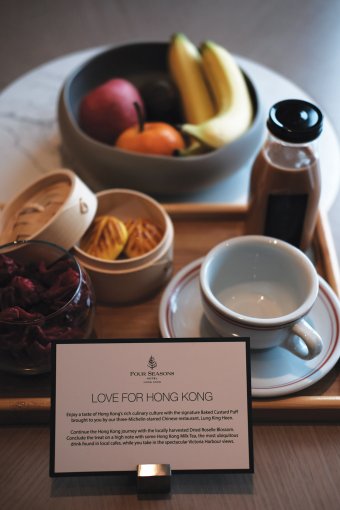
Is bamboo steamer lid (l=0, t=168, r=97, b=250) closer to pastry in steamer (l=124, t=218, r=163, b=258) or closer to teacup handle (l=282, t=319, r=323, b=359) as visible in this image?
pastry in steamer (l=124, t=218, r=163, b=258)

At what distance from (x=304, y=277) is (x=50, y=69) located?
0.73 m

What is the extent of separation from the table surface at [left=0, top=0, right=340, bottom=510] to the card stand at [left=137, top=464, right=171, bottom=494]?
0.02 metres

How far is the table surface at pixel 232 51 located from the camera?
514 mm

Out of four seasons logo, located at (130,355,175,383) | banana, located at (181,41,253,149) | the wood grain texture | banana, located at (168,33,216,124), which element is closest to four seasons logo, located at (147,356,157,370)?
four seasons logo, located at (130,355,175,383)

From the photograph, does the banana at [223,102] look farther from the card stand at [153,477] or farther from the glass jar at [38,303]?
the card stand at [153,477]

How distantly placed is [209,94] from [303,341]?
520 mm

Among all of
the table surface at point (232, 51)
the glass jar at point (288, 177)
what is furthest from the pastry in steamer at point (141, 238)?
the table surface at point (232, 51)

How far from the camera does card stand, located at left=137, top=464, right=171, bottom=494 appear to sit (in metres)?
0.48

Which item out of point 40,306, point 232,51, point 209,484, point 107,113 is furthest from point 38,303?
point 232,51

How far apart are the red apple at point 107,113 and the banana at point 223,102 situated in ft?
0.30

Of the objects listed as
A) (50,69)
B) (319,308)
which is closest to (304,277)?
(319,308)

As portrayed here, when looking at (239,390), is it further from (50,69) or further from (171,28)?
(171,28)

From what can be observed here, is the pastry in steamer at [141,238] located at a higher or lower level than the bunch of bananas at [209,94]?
lower

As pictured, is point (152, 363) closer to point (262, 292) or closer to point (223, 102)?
point (262, 292)
